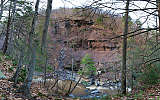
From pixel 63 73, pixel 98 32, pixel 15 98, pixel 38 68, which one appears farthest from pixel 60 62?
pixel 98 32

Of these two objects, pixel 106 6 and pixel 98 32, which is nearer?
pixel 106 6

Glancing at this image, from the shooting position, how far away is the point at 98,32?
4148 millimetres

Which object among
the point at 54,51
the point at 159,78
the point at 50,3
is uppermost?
the point at 50,3

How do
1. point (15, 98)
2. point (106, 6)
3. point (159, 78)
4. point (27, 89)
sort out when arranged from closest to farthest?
point (106, 6)
point (15, 98)
point (27, 89)
point (159, 78)

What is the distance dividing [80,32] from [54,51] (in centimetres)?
937

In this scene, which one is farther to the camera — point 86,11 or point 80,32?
point 80,32

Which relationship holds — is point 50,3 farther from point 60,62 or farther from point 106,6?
point 60,62

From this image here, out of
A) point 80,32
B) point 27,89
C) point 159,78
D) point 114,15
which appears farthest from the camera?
point 159,78

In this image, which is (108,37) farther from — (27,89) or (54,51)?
(54,51)

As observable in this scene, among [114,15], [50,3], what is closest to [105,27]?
[114,15]

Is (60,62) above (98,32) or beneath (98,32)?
beneath

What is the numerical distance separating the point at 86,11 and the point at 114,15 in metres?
0.64

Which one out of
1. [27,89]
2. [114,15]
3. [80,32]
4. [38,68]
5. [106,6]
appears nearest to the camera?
[106,6]

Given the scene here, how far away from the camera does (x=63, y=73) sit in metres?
12.5
